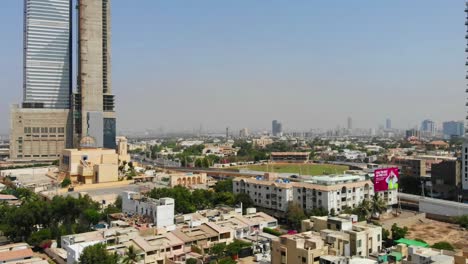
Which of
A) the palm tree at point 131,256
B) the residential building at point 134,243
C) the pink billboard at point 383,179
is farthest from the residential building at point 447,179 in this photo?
the palm tree at point 131,256

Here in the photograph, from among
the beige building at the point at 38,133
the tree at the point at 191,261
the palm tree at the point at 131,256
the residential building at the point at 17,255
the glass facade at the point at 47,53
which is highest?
the glass facade at the point at 47,53

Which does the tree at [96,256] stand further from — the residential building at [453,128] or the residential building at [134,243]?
the residential building at [453,128]

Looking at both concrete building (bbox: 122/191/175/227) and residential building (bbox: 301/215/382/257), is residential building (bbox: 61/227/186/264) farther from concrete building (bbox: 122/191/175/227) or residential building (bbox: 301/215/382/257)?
residential building (bbox: 301/215/382/257)

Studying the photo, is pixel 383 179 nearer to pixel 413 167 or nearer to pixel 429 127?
pixel 413 167

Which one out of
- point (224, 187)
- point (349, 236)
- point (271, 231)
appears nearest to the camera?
point (349, 236)

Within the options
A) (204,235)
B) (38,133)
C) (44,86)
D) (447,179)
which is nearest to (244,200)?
(204,235)

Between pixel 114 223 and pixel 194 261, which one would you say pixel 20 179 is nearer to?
pixel 114 223
